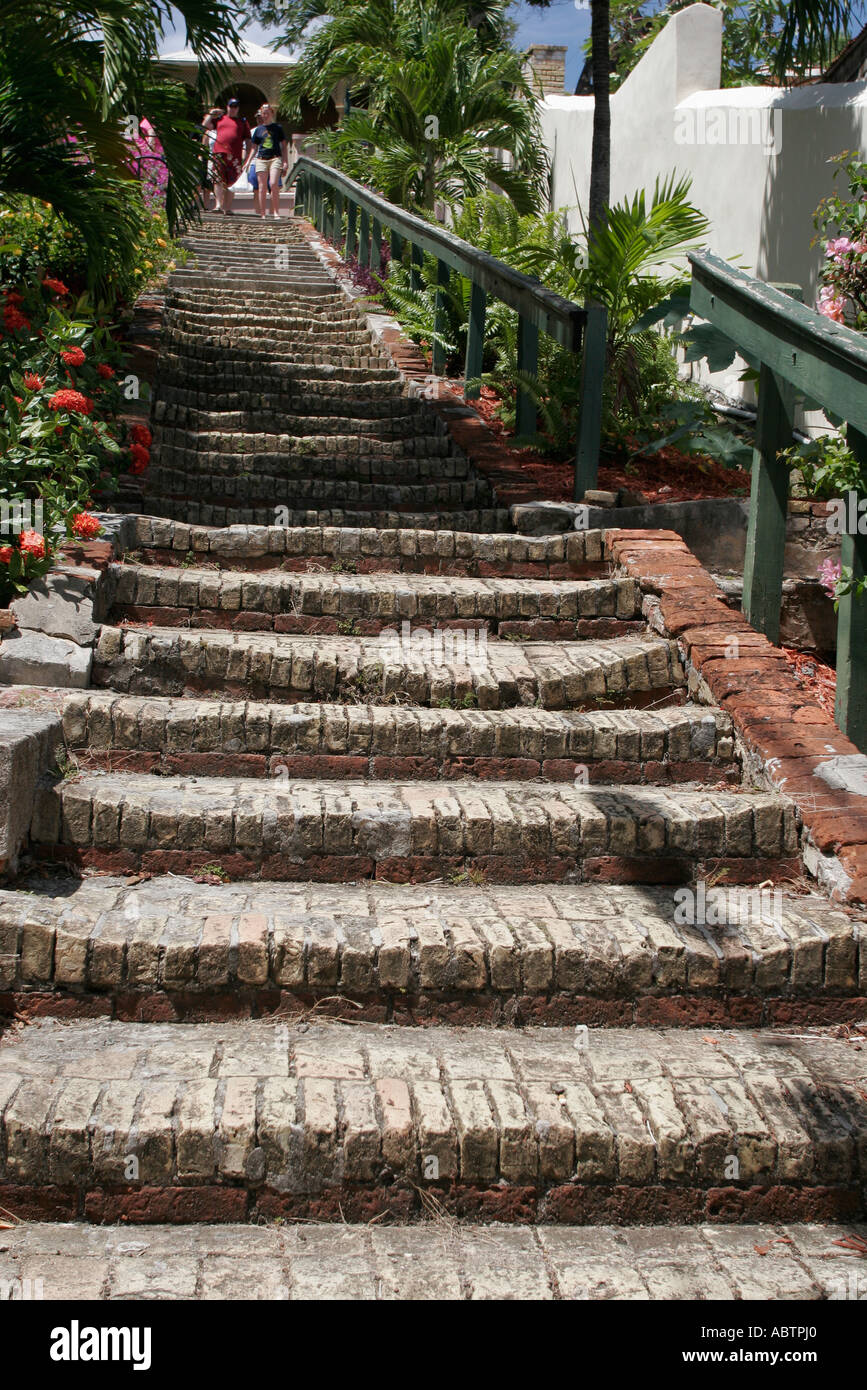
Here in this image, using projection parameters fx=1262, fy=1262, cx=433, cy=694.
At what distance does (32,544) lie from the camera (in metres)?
3.68

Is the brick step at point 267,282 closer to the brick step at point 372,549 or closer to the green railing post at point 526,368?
the green railing post at point 526,368

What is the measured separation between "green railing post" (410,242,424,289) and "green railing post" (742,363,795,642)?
497 centimetres

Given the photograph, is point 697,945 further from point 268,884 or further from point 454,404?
point 454,404

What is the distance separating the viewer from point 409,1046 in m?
2.67

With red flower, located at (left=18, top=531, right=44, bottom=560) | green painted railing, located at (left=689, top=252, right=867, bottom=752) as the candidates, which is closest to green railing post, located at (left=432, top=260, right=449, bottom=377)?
green painted railing, located at (left=689, top=252, right=867, bottom=752)

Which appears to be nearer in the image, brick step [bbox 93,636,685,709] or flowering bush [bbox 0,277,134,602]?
brick step [bbox 93,636,685,709]

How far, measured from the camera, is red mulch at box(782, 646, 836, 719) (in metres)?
4.43

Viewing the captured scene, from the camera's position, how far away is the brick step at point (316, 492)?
5719 millimetres

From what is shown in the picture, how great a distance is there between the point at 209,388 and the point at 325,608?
10.8 ft

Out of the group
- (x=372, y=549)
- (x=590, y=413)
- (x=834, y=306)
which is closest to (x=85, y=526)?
(x=372, y=549)

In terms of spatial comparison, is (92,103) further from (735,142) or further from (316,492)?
(735,142)

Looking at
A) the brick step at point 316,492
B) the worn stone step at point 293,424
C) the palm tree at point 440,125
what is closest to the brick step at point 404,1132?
the brick step at point 316,492

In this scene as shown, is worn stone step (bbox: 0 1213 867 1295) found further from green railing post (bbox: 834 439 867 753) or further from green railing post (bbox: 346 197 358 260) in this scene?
green railing post (bbox: 346 197 358 260)
